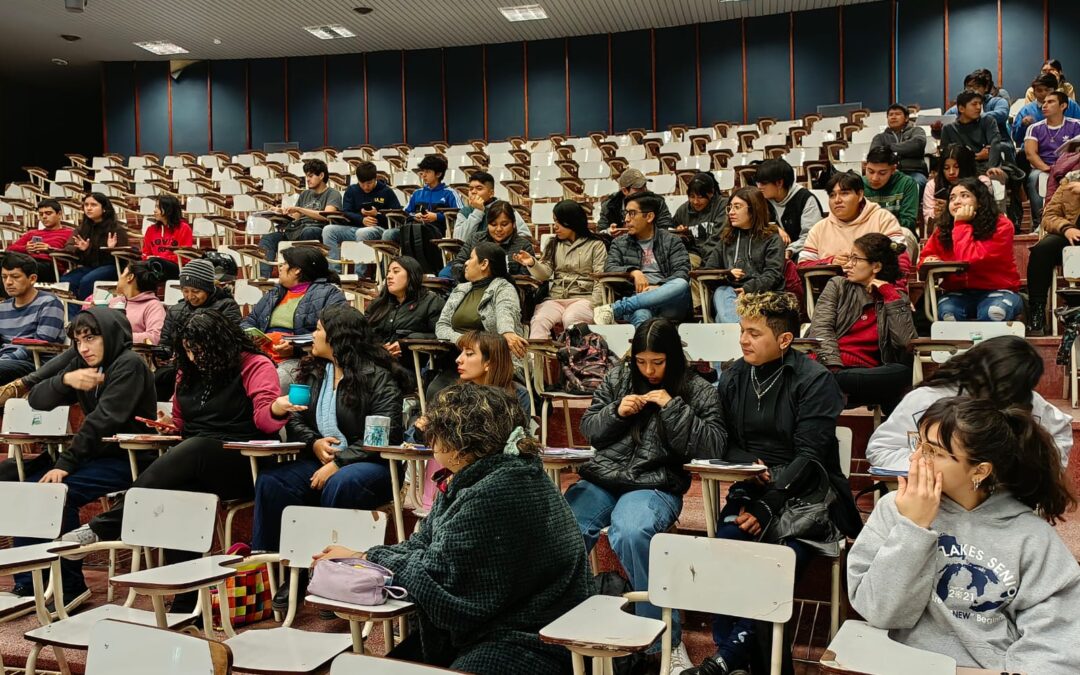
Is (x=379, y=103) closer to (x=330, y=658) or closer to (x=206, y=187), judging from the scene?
(x=206, y=187)

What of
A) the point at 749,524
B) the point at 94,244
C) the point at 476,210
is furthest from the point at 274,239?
the point at 749,524

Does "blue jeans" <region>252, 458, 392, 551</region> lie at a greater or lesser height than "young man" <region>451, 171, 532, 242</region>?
lesser

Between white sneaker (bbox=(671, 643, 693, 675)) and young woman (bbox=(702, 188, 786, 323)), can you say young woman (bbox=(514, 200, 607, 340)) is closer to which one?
young woman (bbox=(702, 188, 786, 323))

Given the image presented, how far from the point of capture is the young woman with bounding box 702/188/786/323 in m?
5.23

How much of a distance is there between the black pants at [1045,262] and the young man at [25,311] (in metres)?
5.66

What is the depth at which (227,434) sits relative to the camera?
418cm

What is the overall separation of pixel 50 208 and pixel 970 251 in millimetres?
7084

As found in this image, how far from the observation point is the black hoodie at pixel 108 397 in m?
4.31

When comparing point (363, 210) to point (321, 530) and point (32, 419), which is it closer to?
point (32, 419)

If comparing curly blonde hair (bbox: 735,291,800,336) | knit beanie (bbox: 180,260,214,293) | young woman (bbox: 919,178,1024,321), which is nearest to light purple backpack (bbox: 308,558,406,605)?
curly blonde hair (bbox: 735,291,800,336)

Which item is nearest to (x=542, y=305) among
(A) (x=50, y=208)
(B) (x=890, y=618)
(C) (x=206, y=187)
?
(B) (x=890, y=618)

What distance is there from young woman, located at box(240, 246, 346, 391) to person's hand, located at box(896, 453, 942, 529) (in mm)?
3806

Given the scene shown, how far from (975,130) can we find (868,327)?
14.2ft

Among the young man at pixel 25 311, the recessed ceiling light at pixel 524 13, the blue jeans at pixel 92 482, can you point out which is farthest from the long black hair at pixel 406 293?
the recessed ceiling light at pixel 524 13
